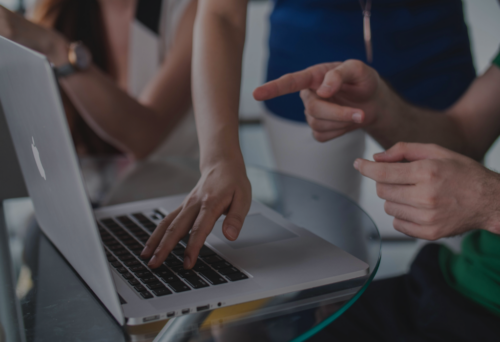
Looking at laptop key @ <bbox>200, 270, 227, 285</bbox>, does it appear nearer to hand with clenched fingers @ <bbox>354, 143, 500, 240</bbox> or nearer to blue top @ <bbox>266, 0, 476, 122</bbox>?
hand with clenched fingers @ <bbox>354, 143, 500, 240</bbox>

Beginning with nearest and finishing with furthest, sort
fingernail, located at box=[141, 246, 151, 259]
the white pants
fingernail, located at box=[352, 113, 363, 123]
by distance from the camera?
fingernail, located at box=[141, 246, 151, 259], fingernail, located at box=[352, 113, 363, 123], the white pants

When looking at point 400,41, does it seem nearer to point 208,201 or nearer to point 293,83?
point 293,83

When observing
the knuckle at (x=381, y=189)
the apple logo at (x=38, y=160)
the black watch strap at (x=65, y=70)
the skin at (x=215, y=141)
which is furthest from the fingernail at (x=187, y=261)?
the black watch strap at (x=65, y=70)

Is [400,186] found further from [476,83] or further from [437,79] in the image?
[437,79]

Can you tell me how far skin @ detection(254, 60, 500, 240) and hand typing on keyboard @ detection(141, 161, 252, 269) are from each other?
0.15 m

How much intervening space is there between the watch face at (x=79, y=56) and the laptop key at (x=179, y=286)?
3.31 ft

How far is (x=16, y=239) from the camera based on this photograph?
842 millimetres

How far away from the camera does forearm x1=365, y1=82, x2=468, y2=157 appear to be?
1.06 meters

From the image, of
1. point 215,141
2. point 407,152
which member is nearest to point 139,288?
point 215,141

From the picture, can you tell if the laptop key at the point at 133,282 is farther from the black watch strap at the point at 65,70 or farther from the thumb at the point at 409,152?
the black watch strap at the point at 65,70

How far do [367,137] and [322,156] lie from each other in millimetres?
310

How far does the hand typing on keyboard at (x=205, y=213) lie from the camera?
2.12 feet

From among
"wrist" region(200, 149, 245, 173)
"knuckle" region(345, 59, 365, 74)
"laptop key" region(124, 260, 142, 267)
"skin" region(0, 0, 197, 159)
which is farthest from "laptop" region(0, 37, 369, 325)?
"skin" region(0, 0, 197, 159)

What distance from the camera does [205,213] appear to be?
2.31 ft
